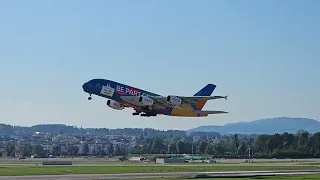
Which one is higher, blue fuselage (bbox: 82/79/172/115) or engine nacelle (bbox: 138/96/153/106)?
blue fuselage (bbox: 82/79/172/115)

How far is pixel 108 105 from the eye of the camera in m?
79.3

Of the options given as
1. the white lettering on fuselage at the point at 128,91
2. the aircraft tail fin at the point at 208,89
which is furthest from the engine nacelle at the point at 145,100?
the aircraft tail fin at the point at 208,89

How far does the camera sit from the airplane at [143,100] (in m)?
77.2

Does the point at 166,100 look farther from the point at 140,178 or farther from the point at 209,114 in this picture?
the point at 140,178

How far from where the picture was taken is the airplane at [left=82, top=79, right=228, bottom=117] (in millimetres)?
77188

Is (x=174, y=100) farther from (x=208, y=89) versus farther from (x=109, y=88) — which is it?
(x=208, y=89)

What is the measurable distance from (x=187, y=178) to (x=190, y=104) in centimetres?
942

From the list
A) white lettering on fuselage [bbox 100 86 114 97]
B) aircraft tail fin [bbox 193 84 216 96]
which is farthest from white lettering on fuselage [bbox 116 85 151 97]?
aircraft tail fin [bbox 193 84 216 96]

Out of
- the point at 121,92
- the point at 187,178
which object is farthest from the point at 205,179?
the point at 121,92

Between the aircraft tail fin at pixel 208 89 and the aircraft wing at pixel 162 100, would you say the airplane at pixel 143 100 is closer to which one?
the aircraft wing at pixel 162 100

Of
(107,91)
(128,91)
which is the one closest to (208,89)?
(128,91)

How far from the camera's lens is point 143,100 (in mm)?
78438

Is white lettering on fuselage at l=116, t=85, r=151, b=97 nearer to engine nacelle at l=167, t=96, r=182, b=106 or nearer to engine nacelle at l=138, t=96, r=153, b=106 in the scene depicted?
engine nacelle at l=138, t=96, r=153, b=106

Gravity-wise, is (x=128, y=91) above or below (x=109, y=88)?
below
